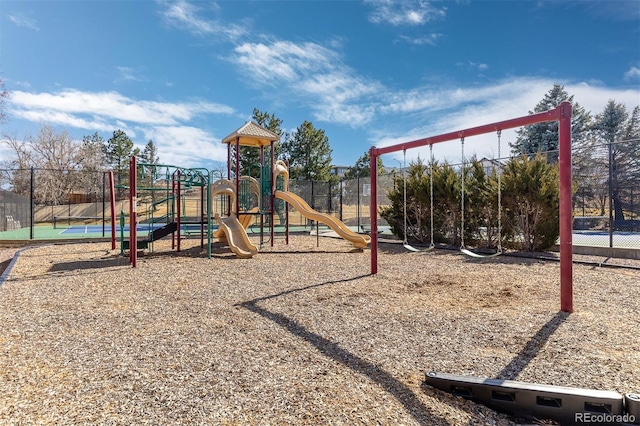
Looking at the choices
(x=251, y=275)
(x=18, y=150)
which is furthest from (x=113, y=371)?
(x=18, y=150)

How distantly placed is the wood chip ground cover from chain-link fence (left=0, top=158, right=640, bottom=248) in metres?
4.70

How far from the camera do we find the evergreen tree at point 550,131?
26.9m

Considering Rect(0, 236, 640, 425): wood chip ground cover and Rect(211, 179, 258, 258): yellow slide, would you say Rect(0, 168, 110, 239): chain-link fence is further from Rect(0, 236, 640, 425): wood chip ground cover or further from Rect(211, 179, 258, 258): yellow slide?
Rect(0, 236, 640, 425): wood chip ground cover

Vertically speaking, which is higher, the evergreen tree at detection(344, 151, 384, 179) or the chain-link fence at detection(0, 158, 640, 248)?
the evergreen tree at detection(344, 151, 384, 179)

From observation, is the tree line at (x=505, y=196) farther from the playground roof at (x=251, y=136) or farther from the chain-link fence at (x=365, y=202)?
the playground roof at (x=251, y=136)

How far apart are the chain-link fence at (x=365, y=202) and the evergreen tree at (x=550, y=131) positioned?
433 inches

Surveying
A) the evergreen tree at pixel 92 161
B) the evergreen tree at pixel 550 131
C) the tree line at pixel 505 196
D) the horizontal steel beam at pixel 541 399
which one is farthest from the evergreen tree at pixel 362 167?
the horizontal steel beam at pixel 541 399

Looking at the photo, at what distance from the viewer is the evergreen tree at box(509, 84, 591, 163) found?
26.9m

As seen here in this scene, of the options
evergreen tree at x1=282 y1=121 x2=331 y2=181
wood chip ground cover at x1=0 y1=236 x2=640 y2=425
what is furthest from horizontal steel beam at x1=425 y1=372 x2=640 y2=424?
evergreen tree at x1=282 y1=121 x2=331 y2=181

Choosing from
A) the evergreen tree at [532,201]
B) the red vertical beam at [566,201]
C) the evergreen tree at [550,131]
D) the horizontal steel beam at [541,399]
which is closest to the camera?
the horizontal steel beam at [541,399]

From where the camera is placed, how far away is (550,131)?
26750 mm

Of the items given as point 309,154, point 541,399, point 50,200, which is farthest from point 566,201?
point 50,200

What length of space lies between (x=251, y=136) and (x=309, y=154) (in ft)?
53.2

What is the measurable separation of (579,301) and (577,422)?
126 inches
